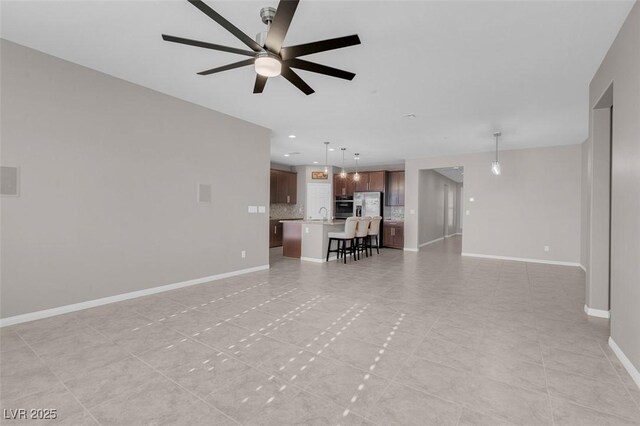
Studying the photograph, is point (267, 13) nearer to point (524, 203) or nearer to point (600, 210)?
point (600, 210)

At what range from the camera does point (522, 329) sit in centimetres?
289

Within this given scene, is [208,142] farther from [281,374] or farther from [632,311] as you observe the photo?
[632,311]

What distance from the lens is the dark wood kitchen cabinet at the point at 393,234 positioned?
888cm

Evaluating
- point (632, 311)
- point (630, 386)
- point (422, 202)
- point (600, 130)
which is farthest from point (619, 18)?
point (422, 202)

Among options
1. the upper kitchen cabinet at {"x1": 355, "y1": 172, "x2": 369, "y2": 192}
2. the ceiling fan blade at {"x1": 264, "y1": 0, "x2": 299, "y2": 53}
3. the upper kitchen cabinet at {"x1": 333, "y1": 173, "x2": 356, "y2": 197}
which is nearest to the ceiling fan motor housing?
the ceiling fan blade at {"x1": 264, "y1": 0, "x2": 299, "y2": 53}

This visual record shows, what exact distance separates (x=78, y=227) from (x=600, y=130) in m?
5.80

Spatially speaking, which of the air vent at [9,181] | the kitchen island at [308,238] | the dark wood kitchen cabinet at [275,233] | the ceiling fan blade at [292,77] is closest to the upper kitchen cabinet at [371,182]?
the kitchen island at [308,238]

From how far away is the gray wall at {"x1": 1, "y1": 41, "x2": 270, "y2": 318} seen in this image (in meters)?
2.89

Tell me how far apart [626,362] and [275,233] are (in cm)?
759

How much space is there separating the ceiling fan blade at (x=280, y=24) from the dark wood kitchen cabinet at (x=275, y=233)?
6744mm

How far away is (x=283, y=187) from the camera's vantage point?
9312mm

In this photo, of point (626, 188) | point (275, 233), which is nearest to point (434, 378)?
point (626, 188)

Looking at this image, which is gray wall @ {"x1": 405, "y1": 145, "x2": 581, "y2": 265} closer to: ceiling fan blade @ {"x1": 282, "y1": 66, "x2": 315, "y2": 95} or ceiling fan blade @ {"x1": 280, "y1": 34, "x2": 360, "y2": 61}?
ceiling fan blade @ {"x1": 282, "y1": 66, "x2": 315, "y2": 95}

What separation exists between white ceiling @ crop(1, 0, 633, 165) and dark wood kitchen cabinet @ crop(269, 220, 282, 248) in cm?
410
